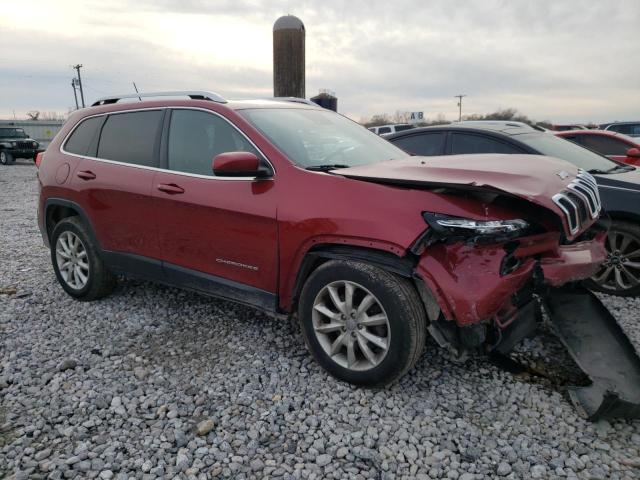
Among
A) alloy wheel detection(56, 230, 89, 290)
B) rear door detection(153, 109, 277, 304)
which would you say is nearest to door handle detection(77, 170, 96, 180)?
alloy wheel detection(56, 230, 89, 290)

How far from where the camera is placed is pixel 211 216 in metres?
3.44

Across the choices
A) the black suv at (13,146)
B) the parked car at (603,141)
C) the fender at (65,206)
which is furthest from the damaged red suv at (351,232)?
the black suv at (13,146)

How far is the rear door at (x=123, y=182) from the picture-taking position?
3.89 metres

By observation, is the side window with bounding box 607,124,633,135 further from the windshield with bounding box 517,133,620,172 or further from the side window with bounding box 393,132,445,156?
the side window with bounding box 393,132,445,156

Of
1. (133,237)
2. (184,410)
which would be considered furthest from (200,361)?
(133,237)

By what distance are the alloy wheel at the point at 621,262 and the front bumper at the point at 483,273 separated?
2.20 meters

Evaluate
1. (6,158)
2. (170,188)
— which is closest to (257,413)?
(170,188)

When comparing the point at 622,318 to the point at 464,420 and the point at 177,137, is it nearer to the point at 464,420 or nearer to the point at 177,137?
the point at 464,420

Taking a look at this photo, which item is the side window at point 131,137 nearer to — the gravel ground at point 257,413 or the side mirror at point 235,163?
the side mirror at point 235,163

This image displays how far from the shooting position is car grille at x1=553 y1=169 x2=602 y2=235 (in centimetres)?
270

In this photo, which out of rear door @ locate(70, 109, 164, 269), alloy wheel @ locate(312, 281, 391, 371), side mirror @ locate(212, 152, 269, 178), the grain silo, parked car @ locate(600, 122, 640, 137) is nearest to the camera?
alloy wheel @ locate(312, 281, 391, 371)

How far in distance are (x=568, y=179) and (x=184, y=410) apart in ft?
8.82

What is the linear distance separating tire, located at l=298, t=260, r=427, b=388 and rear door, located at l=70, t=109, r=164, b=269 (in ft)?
5.12

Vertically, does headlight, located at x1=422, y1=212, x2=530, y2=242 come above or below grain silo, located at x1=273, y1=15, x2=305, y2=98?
below
